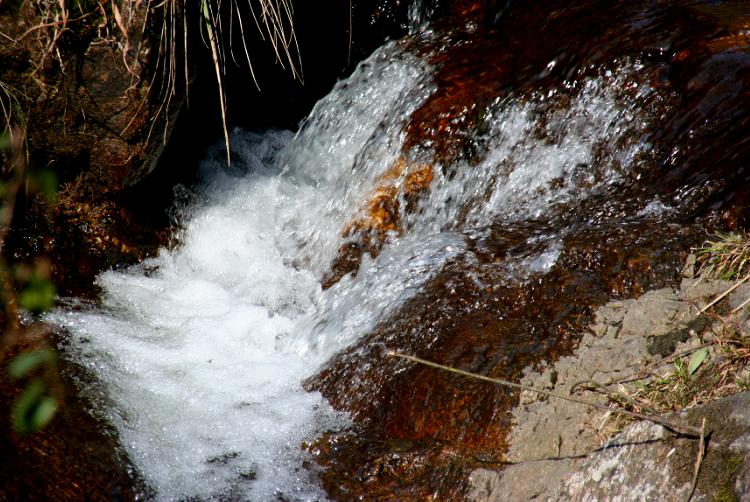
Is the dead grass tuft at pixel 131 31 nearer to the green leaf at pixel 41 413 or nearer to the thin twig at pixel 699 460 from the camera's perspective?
the thin twig at pixel 699 460

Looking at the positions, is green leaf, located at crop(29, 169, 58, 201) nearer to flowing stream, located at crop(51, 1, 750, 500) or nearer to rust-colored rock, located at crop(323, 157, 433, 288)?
flowing stream, located at crop(51, 1, 750, 500)

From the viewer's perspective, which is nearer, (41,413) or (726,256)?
(41,413)

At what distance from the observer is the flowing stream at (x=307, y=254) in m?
2.83

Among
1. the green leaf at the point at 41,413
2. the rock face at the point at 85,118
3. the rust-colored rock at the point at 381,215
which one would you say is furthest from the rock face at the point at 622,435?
the rock face at the point at 85,118

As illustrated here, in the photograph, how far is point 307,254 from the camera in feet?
14.8

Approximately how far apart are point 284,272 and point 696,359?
2.73 meters

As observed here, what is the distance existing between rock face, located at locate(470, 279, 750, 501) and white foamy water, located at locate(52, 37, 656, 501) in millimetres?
493

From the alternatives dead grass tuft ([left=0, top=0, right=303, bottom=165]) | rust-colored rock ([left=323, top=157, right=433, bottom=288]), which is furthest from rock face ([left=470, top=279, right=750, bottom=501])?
dead grass tuft ([left=0, top=0, right=303, bottom=165])

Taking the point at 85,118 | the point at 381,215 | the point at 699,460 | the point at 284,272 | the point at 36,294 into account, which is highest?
the point at 36,294

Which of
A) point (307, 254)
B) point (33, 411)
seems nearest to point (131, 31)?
point (307, 254)

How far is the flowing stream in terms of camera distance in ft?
9.28

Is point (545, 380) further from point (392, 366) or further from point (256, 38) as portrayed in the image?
point (256, 38)

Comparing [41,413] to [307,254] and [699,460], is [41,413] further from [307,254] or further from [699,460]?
[307,254]

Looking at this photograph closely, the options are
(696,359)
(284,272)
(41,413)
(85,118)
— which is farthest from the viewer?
(284,272)
